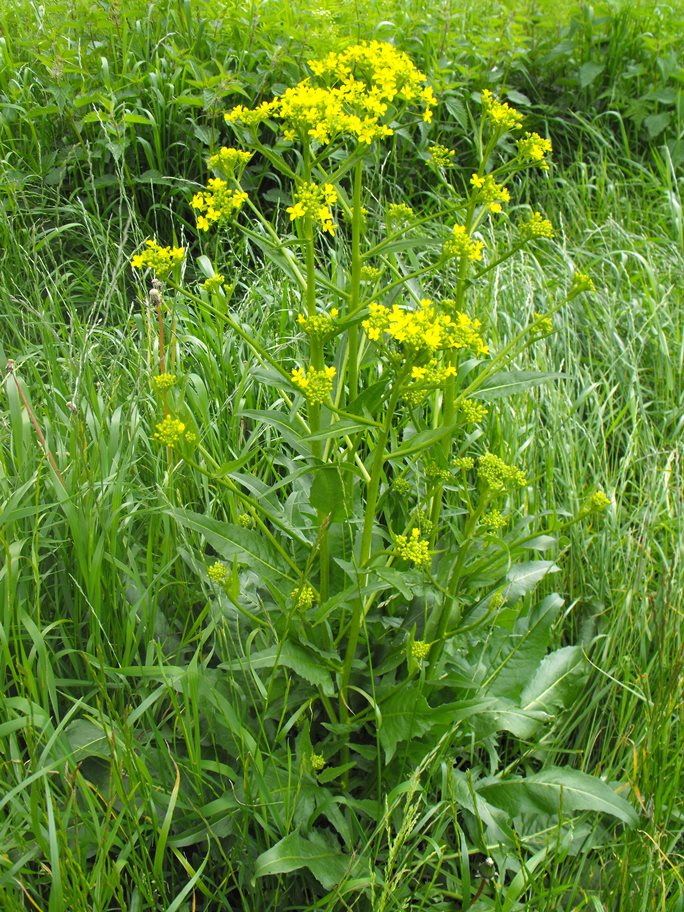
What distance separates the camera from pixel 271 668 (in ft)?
6.38

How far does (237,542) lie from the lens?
6.16ft

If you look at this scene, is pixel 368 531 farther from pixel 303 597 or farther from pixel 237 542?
pixel 237 542

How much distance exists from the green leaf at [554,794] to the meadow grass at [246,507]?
64mm

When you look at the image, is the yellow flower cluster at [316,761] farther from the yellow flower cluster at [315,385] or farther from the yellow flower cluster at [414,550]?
the yellow flower cluster at [315,385]

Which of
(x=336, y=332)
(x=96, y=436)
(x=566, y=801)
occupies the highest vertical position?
(x=336, y=332)

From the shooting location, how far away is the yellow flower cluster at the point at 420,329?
1.46 metres

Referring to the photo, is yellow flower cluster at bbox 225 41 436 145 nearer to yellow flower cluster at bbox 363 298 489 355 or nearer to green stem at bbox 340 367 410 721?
yellow flower cluster at bbox 363 298 489 355

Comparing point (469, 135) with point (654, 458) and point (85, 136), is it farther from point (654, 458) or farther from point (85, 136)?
point (654, 458)

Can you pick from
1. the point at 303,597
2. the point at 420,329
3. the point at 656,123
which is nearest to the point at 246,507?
the point at 303,597

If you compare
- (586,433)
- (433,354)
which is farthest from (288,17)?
(433,354)

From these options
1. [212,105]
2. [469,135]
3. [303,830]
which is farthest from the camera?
[469,135]

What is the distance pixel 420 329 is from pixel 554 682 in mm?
1141

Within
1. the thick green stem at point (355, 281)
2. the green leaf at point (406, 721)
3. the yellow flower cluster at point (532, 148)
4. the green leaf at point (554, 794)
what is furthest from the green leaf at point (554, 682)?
the yellow flower cluster at point (532, 148)

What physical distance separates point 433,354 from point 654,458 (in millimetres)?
1689
